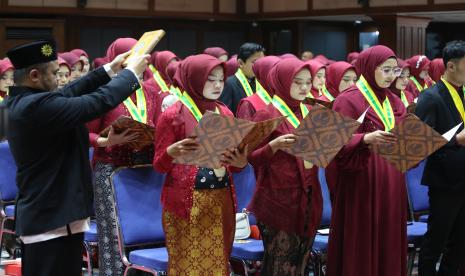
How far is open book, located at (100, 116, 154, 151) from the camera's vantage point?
4.66 meters

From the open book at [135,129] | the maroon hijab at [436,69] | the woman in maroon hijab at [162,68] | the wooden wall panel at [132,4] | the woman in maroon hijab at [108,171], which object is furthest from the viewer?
the wooden wall panel at [132,4]

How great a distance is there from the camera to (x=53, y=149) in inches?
150

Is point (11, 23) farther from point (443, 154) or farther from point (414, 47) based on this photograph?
point (443, 154)

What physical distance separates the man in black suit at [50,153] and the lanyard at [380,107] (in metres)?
1.60

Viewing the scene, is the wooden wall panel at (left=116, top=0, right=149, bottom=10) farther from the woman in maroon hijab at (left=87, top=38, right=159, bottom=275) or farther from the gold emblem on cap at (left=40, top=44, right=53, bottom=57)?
the gold emblem on cap at (left=40, top=44, right=53, bottom=57)

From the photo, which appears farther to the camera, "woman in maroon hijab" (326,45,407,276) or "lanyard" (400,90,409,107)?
"lanyard" (400,90,409,107)

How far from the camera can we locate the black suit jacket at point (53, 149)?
3736 mm

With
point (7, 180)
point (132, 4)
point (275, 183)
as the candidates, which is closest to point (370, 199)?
point (275, 183)

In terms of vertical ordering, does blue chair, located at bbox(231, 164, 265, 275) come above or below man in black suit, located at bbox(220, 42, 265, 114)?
below

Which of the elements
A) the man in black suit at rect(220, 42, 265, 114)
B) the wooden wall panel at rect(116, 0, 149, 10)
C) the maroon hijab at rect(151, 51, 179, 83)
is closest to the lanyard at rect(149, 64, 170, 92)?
the maroon hijab at rect(151, 51, 179, 83)

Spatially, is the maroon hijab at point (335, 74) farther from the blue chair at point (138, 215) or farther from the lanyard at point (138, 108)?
the blue chair at point (138, 215)

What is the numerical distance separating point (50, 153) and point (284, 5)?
1170 centimetres

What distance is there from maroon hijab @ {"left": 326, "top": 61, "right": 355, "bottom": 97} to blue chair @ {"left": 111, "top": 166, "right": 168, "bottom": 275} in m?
3.42

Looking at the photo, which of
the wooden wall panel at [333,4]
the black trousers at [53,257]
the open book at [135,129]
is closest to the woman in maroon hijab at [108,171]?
the open book at [135,129]
